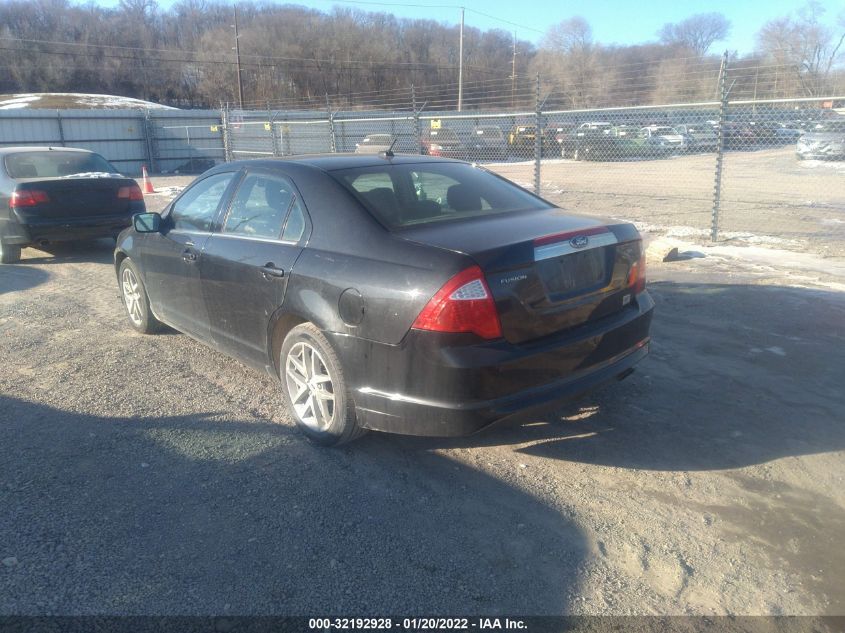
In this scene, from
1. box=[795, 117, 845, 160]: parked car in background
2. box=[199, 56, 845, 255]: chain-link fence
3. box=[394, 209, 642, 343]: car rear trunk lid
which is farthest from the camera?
box=[795, 117, 845, 160]: parked car in background

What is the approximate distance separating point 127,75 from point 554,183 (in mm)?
65734

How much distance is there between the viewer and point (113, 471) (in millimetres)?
3568

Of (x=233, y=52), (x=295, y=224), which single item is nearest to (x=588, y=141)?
(x=295, y=224)

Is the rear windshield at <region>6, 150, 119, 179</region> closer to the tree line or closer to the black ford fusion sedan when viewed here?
the black ford fusion sedan

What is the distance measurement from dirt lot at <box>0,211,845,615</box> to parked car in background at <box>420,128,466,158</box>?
490 inches

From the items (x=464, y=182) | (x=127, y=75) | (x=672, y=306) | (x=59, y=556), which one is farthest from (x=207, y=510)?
(x=127, y=75)

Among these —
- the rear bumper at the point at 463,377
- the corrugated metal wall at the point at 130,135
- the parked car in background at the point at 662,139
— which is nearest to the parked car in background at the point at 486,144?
the parked car in background at the point at 662,139

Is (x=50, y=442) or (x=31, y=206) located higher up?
(x=31, y=206)

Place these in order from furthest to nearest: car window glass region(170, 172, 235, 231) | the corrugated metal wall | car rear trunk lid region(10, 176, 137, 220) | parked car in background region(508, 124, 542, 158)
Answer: the corrugated metal wall, parked car in background region(508, 124, 542, 158), car rear trunk lid region(10, 176, 137, 220), car window glass region(170, 172, 235, 231)

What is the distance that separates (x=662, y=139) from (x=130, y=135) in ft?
69.1

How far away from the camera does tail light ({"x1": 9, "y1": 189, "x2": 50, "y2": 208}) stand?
28.1ft

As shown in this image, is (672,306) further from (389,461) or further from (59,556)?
(59,556)

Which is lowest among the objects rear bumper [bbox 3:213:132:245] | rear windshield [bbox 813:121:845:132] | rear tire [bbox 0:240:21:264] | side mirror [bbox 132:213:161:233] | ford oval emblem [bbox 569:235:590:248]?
rear tire [bbox 0:240:21:264]

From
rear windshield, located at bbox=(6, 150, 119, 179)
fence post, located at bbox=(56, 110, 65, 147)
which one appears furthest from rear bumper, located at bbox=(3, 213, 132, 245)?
fence post, located at bbox=(56, 110, 65, 147)
